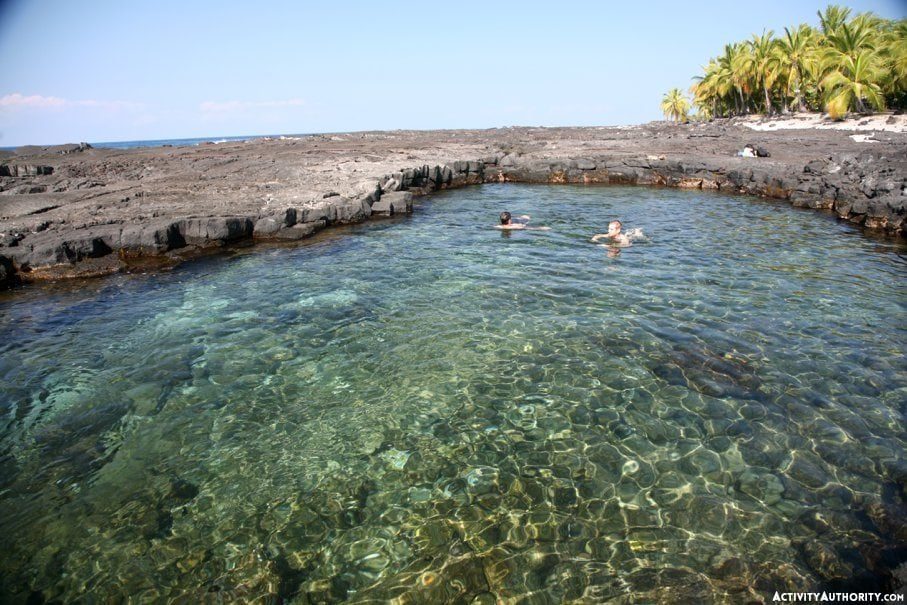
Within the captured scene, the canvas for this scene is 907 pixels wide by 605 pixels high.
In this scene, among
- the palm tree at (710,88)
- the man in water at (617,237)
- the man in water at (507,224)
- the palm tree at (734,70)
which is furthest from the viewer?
the palm tree at (710,88)

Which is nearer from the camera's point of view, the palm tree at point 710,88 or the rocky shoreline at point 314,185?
the rocky shoreline at point 314,185

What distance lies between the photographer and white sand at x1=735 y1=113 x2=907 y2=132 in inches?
1272

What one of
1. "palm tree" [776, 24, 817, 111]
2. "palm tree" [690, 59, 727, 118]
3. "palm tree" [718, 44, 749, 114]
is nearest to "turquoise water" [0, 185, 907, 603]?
"palm tree" [776, 24, 817, 111]

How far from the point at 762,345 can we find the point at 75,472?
10.5 metres

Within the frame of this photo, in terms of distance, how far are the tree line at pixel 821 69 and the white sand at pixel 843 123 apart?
3.73 ft

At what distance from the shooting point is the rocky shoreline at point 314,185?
513 inches

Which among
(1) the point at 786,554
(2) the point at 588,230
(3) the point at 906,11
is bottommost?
(1) the point at 786,554

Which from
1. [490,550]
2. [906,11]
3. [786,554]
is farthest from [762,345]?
[906,11]

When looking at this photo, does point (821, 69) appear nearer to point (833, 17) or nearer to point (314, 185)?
point (833, 17)

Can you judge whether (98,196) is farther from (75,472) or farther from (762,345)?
(762,345)

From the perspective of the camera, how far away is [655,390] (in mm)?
6617

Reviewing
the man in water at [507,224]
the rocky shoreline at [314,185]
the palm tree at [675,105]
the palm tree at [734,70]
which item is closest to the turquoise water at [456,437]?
the rocky shoreline at [314,185]

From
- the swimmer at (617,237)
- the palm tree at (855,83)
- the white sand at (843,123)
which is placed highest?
the palm tree at (855,83)

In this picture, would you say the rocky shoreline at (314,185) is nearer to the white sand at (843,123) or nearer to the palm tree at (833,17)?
the white sand at (843,123)
